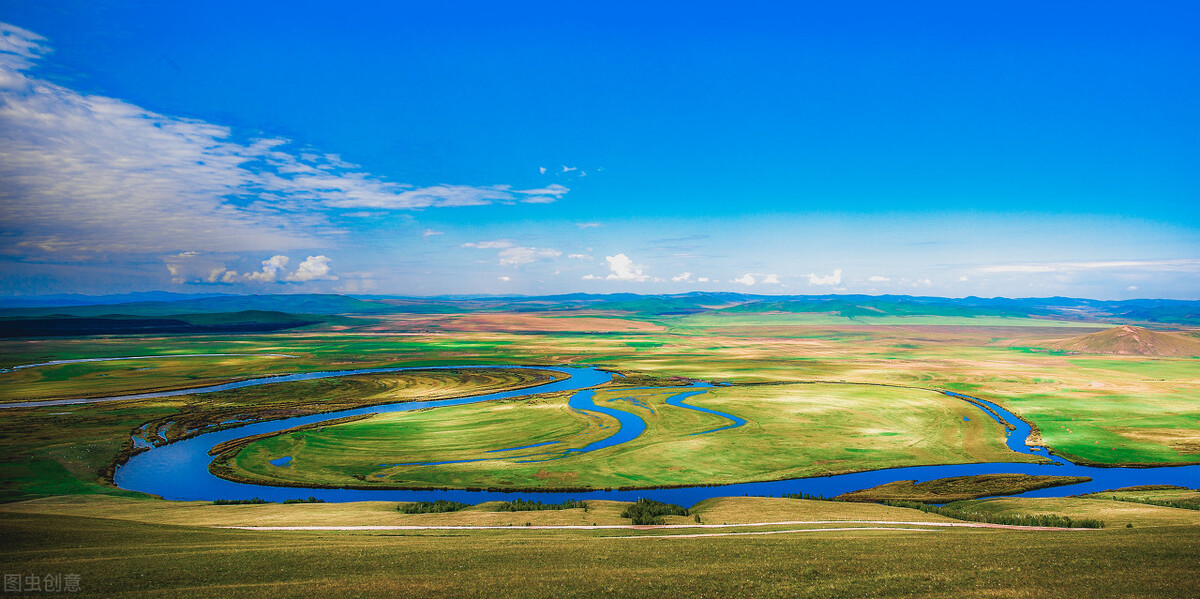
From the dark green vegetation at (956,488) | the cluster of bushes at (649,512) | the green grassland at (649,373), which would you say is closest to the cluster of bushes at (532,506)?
the cluster of bushes at (649,512)

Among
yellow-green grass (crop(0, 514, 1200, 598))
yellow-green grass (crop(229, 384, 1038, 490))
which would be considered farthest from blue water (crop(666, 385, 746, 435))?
yellow-green grass (crop(0, 514, 1200, 598))

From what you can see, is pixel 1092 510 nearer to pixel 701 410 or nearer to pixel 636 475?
pixel 636 475

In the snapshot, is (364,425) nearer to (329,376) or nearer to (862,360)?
(329,376)

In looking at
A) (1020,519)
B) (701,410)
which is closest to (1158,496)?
(1020,519)

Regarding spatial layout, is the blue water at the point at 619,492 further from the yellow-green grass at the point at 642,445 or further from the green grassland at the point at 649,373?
the green grassland at the point at 649,373

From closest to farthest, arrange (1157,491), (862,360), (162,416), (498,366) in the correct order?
(1157,491) → (162,416) → (498,366) → (862,360)

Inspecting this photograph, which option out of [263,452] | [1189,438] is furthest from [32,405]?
[1189,438]
